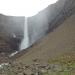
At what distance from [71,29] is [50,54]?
20.3 meters

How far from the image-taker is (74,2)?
123188mm

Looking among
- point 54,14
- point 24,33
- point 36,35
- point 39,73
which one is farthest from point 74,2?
point 39,73

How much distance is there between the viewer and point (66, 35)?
92.9 meters

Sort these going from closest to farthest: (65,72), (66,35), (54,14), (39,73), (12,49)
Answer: (65,72) < (39,73) < (66,35) < (54,14) < (12,49)

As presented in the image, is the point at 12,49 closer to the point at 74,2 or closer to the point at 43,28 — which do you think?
the point at 43,28

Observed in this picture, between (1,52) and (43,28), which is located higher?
(43,28)

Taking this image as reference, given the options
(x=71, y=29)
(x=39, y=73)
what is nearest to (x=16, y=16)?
(x=71, y=29)

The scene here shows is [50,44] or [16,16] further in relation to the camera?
[16,16]

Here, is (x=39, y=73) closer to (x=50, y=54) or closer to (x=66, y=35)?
(x=50, y=54)

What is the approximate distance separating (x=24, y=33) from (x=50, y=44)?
80.8m

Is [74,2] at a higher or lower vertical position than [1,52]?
higher

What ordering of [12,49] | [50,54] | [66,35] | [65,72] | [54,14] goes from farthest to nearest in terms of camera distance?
[12,49] < [54,14] < [66,35] < [50,54] < [65,72]

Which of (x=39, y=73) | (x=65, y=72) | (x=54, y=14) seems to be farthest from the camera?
(x=54, y=14)

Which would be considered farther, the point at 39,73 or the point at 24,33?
the point at 24,33
